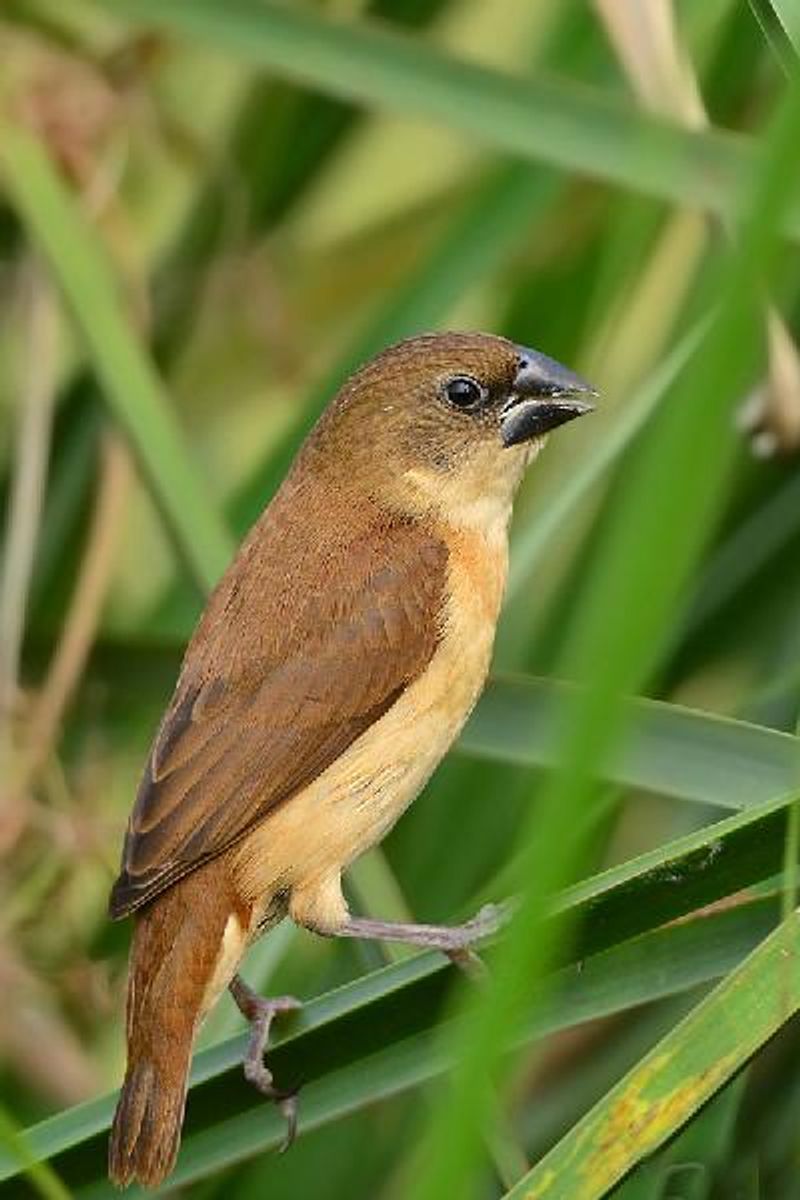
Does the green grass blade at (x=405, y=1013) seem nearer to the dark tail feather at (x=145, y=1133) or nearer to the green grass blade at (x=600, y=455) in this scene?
the dark tail feather at (x=145, y=1133)

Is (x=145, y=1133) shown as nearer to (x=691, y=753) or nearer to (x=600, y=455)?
(x=691, y=753)

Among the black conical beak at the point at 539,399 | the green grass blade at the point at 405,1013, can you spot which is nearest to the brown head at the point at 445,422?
the black conical beak at the point at 539,399

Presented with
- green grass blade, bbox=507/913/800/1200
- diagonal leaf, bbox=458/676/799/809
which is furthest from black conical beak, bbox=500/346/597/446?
green grass blade, bbox=507/913/800/1200

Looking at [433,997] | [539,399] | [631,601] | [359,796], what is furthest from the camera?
[539,399]

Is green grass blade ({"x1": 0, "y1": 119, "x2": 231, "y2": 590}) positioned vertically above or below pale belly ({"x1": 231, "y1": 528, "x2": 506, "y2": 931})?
above

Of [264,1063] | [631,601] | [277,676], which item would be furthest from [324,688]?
[631,601]

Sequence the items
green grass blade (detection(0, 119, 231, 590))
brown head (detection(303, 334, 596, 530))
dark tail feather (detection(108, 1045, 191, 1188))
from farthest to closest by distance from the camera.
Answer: brown head (detection(303, 334, 596, 530)) → green grass blade (detection(0, 119, 231, 590)) → dark tail feather (detection(108, 1045, 191, 1188))

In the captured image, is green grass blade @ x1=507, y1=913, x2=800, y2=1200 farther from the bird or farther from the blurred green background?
the bird

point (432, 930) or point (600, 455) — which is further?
point (600, 455)
